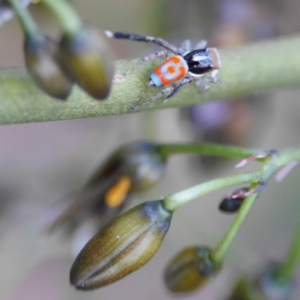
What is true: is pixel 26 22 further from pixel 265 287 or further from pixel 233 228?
pixel 265 287

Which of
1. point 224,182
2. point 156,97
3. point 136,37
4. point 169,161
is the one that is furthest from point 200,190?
point 169,161

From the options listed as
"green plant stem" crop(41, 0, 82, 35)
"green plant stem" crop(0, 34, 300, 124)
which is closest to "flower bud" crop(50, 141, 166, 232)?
"green plant stem" crop(0, 34, 300, 124)

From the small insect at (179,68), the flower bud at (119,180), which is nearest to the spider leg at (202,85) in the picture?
the small insect at (179,68)

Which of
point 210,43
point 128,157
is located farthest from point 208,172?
point 128,157

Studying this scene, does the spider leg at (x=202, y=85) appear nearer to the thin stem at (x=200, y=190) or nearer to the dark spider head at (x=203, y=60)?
the dark spider head at (x=203, y=60)

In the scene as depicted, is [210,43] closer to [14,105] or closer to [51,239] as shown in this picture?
[51,239]

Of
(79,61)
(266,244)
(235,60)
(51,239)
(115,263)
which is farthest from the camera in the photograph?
(266,244)

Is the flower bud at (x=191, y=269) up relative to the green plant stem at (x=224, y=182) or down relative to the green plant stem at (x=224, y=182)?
down
